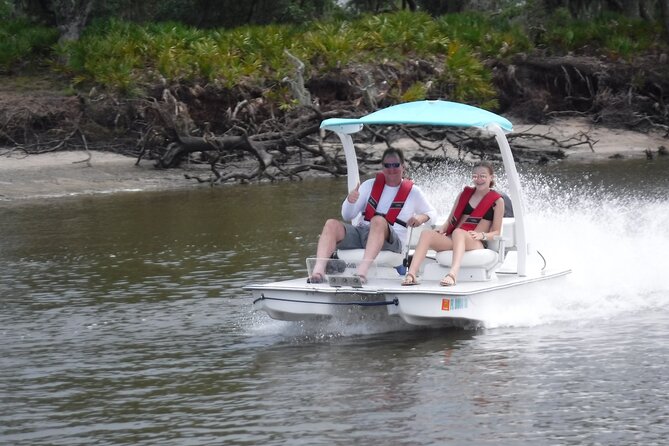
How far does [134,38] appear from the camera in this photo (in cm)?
3155

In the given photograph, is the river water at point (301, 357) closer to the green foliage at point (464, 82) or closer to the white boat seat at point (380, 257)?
the white boat seat at point (380, 257)

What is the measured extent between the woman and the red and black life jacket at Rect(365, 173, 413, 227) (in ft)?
1.31

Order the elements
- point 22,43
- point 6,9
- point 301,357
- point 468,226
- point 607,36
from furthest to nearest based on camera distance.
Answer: point 6,9, point 607,36, point 22,43, point 468,226, point 301,357

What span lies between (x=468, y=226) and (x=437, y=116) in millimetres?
1013

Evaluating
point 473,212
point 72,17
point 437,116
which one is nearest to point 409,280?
point 473,212

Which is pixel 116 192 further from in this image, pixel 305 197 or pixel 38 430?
pixel 38 430

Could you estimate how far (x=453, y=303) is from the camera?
10.6 metres

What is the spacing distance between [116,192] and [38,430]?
17226mm

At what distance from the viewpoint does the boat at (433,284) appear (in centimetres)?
1059

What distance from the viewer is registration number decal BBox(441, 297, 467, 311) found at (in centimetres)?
1055

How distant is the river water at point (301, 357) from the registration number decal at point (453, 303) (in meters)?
0.31

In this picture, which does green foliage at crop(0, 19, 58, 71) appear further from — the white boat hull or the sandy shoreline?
the white boat hull

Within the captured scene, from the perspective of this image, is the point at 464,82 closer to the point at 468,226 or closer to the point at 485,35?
the point at 485,35

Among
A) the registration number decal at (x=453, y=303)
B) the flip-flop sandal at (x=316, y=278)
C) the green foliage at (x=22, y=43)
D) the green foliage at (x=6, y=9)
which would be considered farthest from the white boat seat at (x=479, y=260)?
the green foliage at (x=6, y=9)
